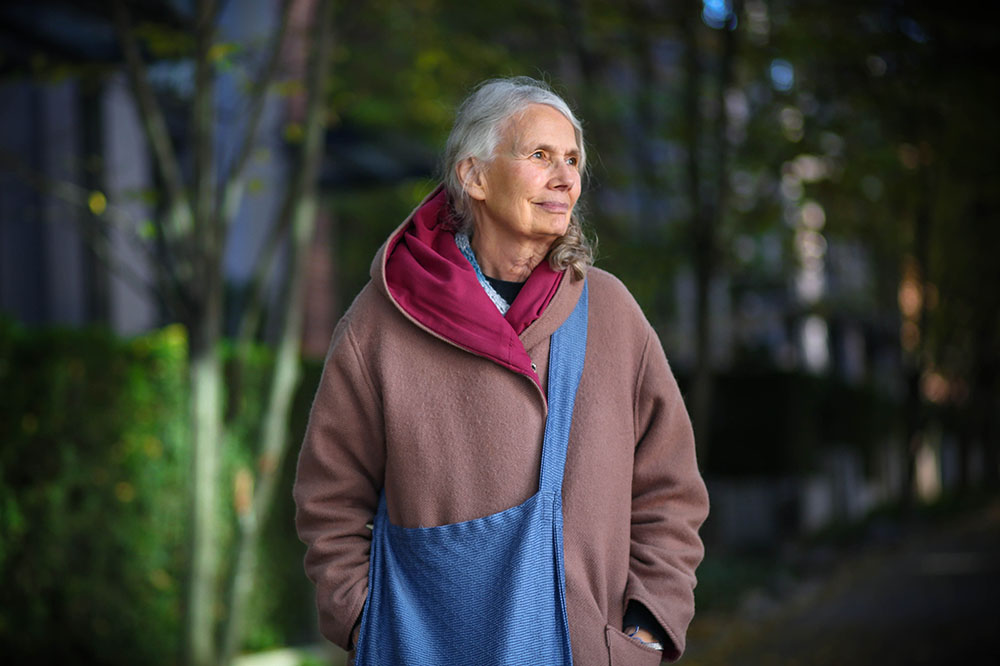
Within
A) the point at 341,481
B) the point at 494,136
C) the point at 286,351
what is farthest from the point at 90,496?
the point at 494,136

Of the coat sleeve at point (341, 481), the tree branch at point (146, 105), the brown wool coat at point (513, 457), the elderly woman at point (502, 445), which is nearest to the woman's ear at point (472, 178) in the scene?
the elderly woman at point (502, 445)

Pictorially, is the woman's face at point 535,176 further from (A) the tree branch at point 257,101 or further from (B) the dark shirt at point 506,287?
(A) the tree branch at point 257,101

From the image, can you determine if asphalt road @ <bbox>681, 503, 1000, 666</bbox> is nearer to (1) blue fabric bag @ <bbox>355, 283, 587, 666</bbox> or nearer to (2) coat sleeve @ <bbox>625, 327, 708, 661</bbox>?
(2) coat sleeve @ <bbox>625, 327, 708, 661</bbox>

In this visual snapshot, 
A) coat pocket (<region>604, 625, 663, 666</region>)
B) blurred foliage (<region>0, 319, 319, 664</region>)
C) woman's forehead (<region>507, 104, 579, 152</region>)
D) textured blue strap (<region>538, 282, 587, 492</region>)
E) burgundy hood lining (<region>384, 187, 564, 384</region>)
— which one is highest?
woman's forehead (<region>507, 104, 579, 152</region>)

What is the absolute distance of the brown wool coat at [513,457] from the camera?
221 cm

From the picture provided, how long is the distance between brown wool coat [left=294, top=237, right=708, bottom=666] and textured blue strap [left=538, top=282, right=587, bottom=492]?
23mm

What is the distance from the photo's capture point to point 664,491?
2.35m

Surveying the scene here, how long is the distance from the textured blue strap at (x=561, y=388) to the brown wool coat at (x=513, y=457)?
0.02 meters

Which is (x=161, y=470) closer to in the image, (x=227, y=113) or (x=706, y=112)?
(x=227, y=113)

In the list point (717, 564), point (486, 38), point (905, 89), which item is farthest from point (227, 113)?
point (717, 564)

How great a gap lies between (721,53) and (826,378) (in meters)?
9.80

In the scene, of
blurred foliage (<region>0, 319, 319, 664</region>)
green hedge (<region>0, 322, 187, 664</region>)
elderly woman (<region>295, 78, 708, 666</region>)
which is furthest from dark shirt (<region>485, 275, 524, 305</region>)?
green hedge (<region>0, 322, 187, 664</region>)

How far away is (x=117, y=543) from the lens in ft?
19.9

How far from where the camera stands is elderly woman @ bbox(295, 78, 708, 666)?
2176 millimetres
